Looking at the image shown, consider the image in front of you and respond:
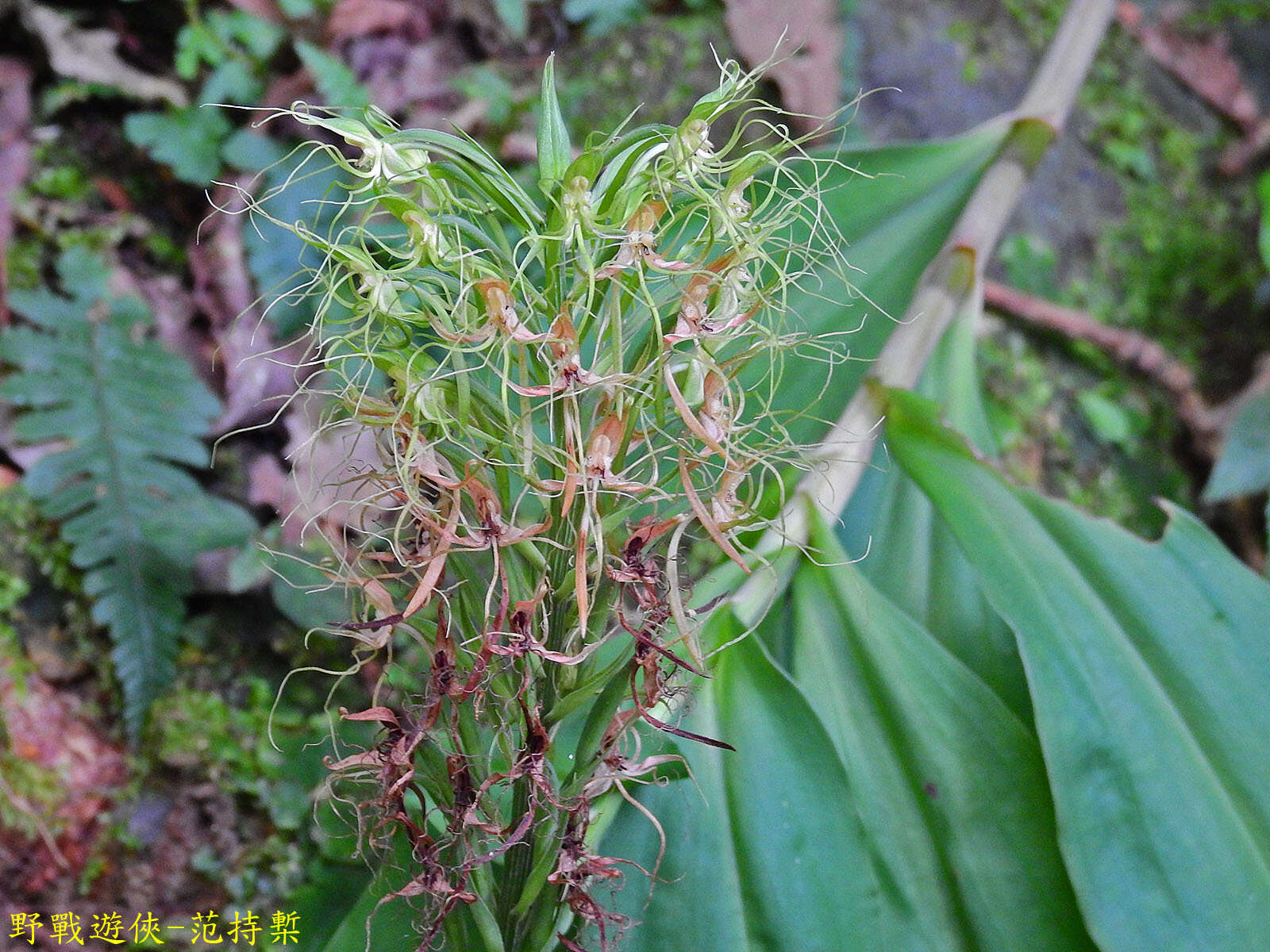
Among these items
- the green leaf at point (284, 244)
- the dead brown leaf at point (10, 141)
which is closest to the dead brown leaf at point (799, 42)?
the green leaf at point (284, 244)

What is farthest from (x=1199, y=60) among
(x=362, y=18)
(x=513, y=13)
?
(x=362, y=18)

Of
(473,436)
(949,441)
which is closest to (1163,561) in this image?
(949,441)

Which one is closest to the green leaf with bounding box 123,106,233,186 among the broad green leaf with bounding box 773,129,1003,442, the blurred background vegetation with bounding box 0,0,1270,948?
the blurred background vegetation with bounding box 0,0,1270,948

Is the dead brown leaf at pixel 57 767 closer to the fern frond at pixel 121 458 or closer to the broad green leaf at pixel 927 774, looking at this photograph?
the fern frond at pixel 121 458

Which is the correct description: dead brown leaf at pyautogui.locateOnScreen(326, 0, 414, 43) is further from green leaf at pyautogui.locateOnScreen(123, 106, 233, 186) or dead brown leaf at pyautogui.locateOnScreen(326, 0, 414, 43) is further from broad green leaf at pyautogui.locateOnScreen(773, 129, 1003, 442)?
broad green leaf at pyautogui.locateOnScreen(773, 129, 1003, 442)

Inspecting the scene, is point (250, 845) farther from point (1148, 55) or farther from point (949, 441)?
point (1148, 55)

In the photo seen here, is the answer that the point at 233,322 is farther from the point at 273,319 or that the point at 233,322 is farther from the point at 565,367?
the point at 565,367
